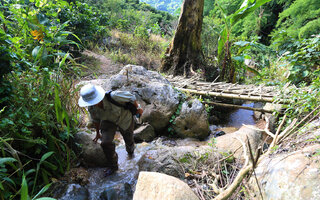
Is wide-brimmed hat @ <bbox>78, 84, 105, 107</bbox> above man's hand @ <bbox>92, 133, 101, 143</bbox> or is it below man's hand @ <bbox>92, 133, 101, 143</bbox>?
above

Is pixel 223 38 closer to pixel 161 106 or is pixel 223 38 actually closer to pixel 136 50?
pixel 161 106

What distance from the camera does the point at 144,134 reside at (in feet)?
13.4

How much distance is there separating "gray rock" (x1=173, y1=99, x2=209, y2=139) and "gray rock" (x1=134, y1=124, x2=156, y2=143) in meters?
0.57

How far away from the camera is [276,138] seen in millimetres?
2016

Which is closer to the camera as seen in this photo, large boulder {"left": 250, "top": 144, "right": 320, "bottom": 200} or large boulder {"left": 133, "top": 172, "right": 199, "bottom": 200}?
large boulder {"left": 250, "top": 144, "right": 320, "bottom": 200}

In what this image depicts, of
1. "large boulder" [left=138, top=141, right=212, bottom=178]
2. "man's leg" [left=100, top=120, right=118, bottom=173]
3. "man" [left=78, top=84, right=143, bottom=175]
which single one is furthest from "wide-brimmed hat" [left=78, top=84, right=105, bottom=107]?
"large boulder" [left=138, top=141, right=212, bottom=178]

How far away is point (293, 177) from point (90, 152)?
2398mm

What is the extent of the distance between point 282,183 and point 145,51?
29.1ft

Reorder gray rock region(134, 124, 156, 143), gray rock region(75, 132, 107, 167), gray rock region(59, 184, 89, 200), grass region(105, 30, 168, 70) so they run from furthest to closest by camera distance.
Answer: grass region(105, 30, 168, 70) → gray rock region(134, 124, 156, 143) → gray rock region(75, 132, 107, 167) → gray rock region(59, 184, 89, 200)

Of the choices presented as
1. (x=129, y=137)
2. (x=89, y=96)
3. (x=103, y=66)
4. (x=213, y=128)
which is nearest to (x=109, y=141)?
(x=129, y=137)

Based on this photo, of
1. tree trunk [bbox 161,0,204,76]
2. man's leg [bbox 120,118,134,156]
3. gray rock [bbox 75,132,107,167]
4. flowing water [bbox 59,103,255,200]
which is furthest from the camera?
tree trunk [bbox 161,0,204,76]

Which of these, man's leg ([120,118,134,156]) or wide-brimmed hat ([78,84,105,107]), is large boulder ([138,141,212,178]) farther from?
wide-brimmed hat ([78,84,105,107])

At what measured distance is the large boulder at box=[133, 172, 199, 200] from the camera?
1555 millimetres

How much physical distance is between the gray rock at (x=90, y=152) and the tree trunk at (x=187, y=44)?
483cm
